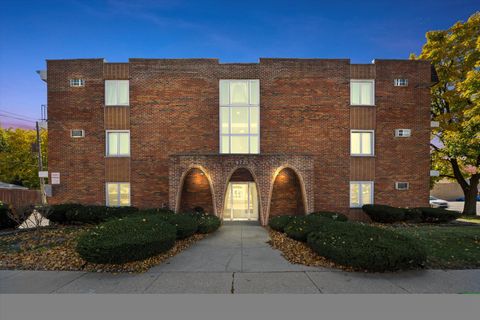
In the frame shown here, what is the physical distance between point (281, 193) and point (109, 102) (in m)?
11.9

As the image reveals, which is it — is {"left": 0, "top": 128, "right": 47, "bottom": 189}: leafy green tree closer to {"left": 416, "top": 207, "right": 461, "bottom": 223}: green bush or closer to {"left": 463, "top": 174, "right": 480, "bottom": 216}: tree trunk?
{"left": 416, "top": 207, "right": 461, "bottom": 223}: green bush

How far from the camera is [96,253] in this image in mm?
6098

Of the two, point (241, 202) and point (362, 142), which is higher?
point (362, 142)

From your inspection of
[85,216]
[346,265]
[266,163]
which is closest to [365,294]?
[346,265]

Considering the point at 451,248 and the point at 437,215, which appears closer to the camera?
the point at 451,248

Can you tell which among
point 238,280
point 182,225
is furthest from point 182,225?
point 238,280

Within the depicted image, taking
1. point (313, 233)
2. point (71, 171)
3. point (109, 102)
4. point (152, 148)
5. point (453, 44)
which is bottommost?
point (313, 233)

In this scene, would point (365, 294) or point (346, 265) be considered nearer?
point (365, 294)

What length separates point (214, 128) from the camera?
1425 centimetres

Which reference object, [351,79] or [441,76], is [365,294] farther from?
[441,76]

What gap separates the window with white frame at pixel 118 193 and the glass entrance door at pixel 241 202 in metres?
6.01

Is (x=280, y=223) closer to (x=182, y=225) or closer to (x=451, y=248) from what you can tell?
(x=182, y=225)

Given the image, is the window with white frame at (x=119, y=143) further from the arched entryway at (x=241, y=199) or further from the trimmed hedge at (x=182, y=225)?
the trimmed hedge at (x=182, y=225)

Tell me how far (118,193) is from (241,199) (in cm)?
746
